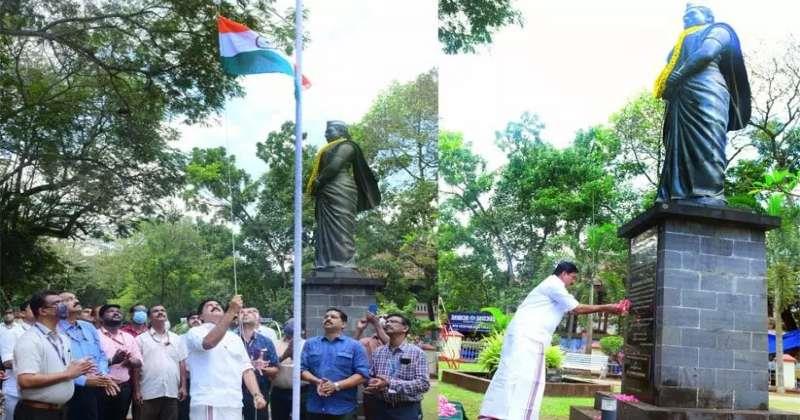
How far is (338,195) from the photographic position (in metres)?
8.43

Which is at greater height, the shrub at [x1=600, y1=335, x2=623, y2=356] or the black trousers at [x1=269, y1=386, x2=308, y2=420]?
the black trousers at [x1=269, y1=386, x2=308, y2=420]

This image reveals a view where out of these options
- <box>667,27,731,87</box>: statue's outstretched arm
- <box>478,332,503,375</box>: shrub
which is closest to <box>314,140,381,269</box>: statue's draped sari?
<box>667,27,731,87</box>: statue's outstretched arm

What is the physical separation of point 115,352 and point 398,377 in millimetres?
2260

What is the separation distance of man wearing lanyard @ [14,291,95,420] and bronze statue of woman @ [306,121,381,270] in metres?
3.64

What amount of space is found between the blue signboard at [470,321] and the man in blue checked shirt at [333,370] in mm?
9954

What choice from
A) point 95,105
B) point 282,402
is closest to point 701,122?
point 282,402

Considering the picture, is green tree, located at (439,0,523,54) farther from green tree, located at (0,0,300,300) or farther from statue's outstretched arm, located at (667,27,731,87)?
statue's outstretched arm, located at (667,27,731,87)

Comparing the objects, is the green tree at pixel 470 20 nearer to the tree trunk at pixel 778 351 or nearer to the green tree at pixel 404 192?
the green tree at pixel 404 192

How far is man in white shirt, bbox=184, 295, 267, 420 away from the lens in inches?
185

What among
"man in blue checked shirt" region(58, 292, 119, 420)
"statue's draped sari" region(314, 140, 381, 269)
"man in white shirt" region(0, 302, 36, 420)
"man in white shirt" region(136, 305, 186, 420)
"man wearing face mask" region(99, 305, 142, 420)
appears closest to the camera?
"man in blue checked shirt" region(58, 292, 119, 420)

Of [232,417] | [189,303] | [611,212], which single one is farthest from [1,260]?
[611,212]

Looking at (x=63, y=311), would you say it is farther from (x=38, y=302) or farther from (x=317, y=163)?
(x=317, y=163)

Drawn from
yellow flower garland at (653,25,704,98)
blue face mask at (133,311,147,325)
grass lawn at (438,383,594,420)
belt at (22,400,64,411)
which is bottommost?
grass lawn at (438,383,594,420)

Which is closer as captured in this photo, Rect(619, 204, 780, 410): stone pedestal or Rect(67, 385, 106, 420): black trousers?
Rect(67, 385, 106, 420): black trousers
